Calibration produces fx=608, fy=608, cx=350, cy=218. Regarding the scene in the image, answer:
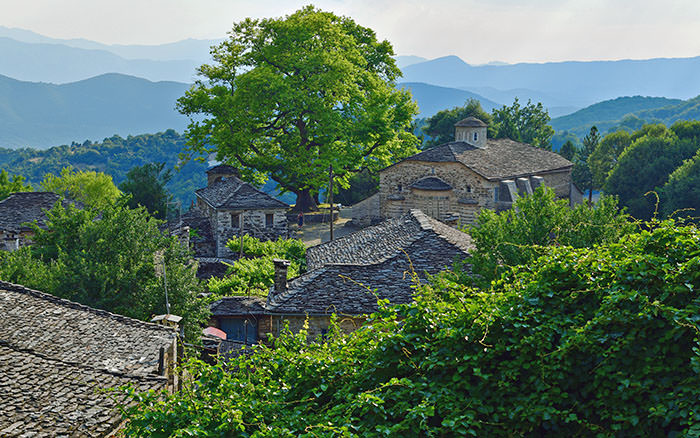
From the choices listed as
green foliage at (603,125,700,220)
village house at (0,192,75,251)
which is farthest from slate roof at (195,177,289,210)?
green foliage at (603,125,700,220)

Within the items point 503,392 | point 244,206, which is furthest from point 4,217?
point 503,392

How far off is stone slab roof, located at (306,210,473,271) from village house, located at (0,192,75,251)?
61.7 feet

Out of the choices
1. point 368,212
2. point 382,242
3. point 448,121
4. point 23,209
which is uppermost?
point 448,121

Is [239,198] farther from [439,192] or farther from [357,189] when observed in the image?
[357,189]

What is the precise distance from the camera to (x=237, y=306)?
23625mm

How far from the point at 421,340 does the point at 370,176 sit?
5507cm

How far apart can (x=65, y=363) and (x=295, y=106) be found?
120ft

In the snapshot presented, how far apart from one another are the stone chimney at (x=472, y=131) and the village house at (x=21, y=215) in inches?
1255

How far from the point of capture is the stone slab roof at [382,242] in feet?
70.1

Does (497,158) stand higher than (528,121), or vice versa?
(528,121)

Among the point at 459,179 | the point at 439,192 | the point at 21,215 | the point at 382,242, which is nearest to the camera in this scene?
the point at 382,242

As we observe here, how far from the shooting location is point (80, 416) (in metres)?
9.92

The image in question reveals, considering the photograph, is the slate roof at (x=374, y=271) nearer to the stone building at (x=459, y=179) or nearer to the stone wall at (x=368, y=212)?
the stone building at (x=459, y=179)

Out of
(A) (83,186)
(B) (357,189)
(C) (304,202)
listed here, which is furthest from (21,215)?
(B) (357,189)
